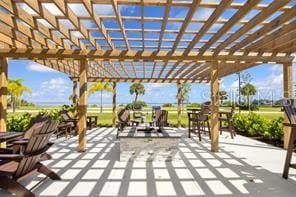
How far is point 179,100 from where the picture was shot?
14297 millimetres

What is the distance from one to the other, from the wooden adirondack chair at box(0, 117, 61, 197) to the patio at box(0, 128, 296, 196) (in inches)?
14.1

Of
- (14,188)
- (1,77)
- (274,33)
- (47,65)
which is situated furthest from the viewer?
(47,65)

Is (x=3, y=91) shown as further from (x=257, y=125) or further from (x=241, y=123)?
(x=241, y=123)

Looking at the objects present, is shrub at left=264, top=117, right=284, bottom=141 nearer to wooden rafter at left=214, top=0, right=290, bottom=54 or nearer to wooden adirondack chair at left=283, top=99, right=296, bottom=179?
wooden rafter at left=214, top=0, right=290, bottom=54

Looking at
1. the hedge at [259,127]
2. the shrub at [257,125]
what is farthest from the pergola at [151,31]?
the shrub at [257,125]

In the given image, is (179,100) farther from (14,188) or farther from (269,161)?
(14,188)

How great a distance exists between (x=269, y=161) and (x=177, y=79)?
27.9 feet

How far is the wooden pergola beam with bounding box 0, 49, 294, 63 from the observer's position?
6980 mm

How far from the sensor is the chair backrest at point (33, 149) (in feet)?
11.8

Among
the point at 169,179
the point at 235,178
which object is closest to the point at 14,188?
→ the point at 169,179

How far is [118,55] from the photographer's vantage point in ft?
23.7

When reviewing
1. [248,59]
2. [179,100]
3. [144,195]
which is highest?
[248,59]

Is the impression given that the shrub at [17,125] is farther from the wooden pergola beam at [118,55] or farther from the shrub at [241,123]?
the shrub at [241,123]

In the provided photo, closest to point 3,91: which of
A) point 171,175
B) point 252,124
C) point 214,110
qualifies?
point 171,175
